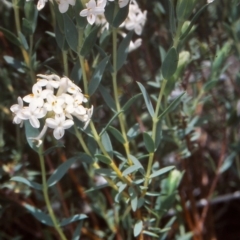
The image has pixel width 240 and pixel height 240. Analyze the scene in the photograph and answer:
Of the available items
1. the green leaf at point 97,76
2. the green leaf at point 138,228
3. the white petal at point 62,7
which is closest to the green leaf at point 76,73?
the green leaf at point 97,76

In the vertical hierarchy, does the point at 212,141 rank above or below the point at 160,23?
below

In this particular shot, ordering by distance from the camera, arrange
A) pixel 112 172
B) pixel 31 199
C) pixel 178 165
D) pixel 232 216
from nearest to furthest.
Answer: pixel 112 172 → pixel 31 199 → pixel 178 165 → pixel 232 216

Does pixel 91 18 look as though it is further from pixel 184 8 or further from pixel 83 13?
pixel 184 8

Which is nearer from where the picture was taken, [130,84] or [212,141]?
[130,84]

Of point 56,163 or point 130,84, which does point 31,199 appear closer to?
point 56,163

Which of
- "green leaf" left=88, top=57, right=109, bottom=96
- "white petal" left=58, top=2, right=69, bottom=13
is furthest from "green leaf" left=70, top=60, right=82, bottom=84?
"white petal" left=58, top=2, right=69, bottom=13

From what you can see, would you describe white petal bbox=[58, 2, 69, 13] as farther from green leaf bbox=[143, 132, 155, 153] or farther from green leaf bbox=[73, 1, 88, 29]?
green leaf bbox=[143, 132, 155, 153]

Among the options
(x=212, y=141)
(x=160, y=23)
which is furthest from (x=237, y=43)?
(x=212, y=141)
